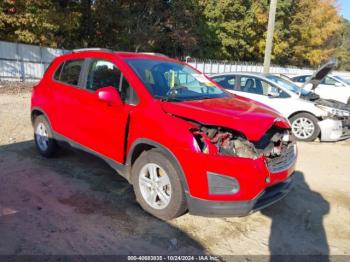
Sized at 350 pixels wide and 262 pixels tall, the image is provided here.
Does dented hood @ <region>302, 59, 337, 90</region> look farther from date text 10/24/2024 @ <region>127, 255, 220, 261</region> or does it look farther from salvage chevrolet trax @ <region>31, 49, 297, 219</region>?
date text 10/24/2024 @ <region>127, 255, 220, 261</region>

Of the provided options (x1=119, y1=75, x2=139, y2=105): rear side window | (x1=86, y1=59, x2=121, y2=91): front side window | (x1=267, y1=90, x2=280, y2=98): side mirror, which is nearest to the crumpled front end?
(x1=119, y1=75, x2=139, y2=105): rear side window

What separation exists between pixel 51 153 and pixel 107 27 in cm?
2153

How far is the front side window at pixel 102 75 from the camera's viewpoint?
14.3 ft

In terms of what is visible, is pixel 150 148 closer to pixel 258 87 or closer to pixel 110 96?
pixel 110 96

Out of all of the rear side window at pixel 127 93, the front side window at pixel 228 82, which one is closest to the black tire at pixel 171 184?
the rear side window at pixel 127 93

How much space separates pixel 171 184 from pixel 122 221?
741 millimetres

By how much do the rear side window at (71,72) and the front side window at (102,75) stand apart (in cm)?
30

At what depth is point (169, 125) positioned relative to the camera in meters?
3.61

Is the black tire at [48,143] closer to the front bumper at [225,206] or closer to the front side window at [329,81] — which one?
the front bumper at [225,206]

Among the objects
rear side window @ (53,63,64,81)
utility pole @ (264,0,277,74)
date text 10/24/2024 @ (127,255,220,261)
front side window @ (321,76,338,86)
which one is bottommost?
date text 10/24/2024 @ (127,255,220,261)

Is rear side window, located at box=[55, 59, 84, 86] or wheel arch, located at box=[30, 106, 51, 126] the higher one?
rear side window, located at box=[55, 59, 84, 86]

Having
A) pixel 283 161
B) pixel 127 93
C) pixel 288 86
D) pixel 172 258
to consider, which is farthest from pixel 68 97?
pixel 288 86

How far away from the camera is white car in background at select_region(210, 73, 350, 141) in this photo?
773 centimetres

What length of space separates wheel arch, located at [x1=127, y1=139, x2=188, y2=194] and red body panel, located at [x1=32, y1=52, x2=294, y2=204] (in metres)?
0.04
